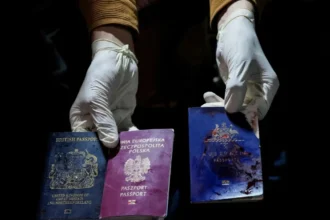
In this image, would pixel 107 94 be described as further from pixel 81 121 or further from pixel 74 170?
pixel 74 170

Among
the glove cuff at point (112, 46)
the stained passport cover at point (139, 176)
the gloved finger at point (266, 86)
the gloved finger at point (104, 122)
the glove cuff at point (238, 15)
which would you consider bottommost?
A: the stained passport cover at point (139, 176)

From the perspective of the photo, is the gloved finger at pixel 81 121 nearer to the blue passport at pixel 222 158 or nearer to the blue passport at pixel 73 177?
the blue passport at pixel 73 177

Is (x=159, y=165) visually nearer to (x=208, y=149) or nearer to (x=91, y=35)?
(x=208, y=149)

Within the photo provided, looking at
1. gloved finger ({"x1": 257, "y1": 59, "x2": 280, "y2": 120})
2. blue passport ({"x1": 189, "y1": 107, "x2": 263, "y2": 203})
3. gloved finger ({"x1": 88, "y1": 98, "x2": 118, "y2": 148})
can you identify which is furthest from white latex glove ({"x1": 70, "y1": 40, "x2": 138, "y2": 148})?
gloved finger ({"x1": 257, "y1": 59, "x2": 280, "y2": 120})

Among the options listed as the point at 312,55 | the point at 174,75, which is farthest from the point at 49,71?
the point at 312,55

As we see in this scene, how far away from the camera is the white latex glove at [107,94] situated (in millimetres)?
1131

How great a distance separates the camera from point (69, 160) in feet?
3.63

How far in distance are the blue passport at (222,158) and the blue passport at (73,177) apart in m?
0.23

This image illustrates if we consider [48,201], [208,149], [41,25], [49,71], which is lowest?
[48,201]

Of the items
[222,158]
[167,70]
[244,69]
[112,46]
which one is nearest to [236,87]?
[244,69]

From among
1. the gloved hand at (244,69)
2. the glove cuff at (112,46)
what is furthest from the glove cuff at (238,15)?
the glove cuff at (112,46)

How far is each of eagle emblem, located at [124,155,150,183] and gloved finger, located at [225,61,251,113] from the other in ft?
0.74

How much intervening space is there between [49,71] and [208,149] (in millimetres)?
691

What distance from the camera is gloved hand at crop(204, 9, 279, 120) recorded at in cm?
103
